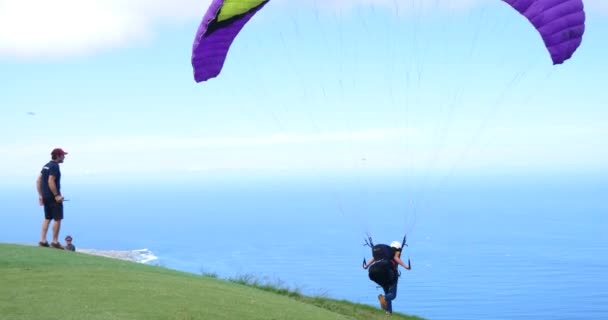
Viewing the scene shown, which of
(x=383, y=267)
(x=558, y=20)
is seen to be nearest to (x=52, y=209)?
(x=383, y=267)

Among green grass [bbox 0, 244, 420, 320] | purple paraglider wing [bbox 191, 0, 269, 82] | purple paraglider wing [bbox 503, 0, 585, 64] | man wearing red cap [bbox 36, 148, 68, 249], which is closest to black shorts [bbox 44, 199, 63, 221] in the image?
man wearing red cap [bbox 36, 148, 68, 249]

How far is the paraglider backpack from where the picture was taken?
37.3 feet

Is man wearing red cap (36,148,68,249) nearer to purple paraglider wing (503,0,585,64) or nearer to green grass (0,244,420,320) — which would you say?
green grass (0,244,420,320)

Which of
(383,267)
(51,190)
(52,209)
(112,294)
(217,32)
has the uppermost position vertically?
(217,32)

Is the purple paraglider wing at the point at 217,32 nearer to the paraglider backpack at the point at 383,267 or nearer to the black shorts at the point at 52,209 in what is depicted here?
the black shorts at the point at 52,209

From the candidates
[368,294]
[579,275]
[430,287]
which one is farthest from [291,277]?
[579,275]

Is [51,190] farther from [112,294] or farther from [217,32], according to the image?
[217,32]

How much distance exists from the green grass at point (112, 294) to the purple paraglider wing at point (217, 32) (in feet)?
12.1

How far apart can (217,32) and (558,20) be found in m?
5.41

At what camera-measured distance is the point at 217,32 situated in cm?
1075

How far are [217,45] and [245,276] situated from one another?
5.81m

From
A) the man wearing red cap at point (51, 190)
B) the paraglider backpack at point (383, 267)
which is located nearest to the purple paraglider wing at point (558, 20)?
the paraglider backpack at point (383, 267)

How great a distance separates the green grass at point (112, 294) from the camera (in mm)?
8320

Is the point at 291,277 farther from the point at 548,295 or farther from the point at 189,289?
the point at 189,289
